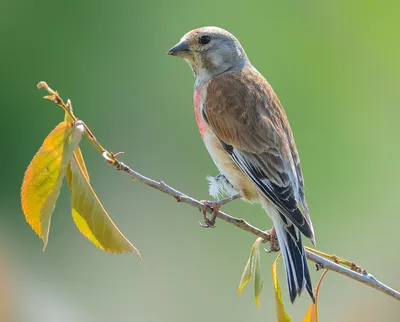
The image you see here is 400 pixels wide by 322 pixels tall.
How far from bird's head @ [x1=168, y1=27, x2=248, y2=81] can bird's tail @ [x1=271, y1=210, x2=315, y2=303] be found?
2.93 ft

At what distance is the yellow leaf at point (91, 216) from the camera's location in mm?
2105

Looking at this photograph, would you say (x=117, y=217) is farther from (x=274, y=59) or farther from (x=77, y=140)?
(x=77, y=140)

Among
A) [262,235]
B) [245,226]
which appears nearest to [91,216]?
[245,226]

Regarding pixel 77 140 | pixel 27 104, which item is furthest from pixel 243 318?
pixel 77 140

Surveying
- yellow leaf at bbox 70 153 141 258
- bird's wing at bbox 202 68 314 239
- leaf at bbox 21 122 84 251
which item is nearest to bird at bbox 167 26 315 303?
bird's wing at bbox 202 68 314 239

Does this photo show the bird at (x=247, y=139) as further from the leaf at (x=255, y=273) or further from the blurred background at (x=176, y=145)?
the blurred background at (x=176, y=145)

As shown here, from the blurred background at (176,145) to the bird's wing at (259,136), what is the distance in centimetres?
208

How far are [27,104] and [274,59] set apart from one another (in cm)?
201

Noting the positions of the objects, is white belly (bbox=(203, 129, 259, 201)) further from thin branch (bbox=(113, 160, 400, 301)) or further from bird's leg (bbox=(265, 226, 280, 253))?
thin branch (bbox=(113, 160, 400, 301))

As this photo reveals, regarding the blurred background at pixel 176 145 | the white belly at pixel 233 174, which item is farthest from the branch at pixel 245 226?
the blurred background at pixel 176 145

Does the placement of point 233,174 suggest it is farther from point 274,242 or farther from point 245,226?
point 245,226

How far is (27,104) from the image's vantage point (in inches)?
250

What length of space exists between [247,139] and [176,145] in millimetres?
3014

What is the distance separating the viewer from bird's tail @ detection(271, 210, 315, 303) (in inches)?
104
